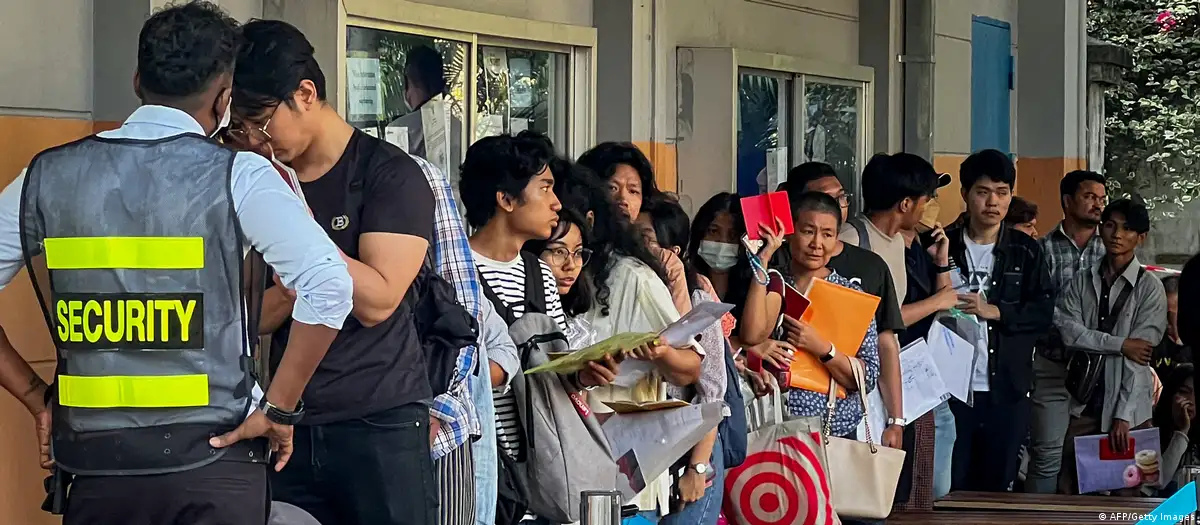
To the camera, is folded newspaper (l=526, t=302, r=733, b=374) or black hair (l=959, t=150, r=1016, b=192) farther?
black hair (l=959, t=150, r=1016, b=192)

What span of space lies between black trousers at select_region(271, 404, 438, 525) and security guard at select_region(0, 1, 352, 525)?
0.51 m

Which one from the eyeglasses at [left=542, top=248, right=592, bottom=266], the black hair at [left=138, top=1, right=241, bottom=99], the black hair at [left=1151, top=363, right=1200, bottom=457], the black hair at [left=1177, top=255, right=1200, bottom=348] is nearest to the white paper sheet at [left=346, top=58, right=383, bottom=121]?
the eyeglasses at [left=542, top=248, right=592, bottom=266]

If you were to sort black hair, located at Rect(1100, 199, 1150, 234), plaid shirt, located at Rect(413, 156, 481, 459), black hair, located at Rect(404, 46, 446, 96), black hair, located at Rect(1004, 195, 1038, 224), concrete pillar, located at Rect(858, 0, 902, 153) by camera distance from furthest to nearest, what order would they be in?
concrete pillar, located at Rect(858, 0, 902, 153)
black hair, located at Rect(1004, 195, 1038, 224)
black hair, located at Rect(1100, 199, 1150, 234)
black hair, located at Rect(404, 46, 446, 96)
plaid shirt, located at Rect(413, 156, 481, 459)

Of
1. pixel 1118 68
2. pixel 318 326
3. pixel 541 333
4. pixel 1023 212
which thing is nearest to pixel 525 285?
pixel 541 333

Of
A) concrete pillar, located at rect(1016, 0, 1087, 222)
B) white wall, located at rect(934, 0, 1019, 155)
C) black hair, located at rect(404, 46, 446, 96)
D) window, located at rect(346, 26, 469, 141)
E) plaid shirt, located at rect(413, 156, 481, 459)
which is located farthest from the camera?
concrete pillar, located at rect(1016, 0, 1087, 222)

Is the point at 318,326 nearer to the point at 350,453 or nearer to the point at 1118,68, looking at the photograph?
the point at 350,453

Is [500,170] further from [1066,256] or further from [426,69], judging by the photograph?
[1066,256]

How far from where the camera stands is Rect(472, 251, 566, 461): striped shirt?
14.3 feet

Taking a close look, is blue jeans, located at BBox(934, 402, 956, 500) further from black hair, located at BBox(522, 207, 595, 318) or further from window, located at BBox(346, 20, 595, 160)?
black hair, located at BBox(522, 207, 595, 318)

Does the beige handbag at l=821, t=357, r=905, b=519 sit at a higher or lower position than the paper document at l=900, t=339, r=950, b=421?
lower

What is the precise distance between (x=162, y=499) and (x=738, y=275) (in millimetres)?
3131

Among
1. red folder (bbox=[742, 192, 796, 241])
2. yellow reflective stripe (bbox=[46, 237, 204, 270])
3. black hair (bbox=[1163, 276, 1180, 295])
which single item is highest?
red folder (bbox=[742, 192, 796, 241])

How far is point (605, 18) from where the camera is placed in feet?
26.0

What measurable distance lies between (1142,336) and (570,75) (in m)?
3.29
